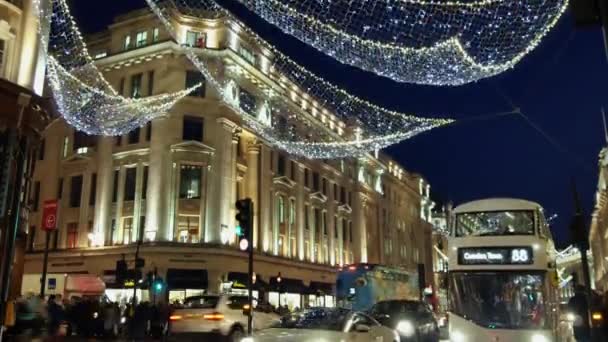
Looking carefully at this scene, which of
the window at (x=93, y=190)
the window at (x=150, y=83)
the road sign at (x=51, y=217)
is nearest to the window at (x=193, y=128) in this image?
the window at (x=150, y=83)

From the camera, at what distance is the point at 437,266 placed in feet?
326

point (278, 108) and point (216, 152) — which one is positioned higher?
point (278, 108)

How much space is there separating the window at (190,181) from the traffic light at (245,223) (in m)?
24.9

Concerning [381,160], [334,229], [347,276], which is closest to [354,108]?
[347,276]

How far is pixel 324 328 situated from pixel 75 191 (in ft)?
119

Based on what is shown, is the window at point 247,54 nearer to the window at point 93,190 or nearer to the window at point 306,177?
the window at point 306,177

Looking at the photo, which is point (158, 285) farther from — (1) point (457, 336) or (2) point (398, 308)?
(1) point (457, 336)

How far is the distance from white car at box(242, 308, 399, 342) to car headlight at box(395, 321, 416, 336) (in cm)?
576

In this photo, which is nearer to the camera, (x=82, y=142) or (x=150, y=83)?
(x=150, y=83)

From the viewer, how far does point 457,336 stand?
1416cm

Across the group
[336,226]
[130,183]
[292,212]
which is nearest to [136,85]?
[130,183]

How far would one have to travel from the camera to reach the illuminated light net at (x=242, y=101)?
20047 millimetres

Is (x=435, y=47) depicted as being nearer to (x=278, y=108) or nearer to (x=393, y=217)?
(x=278, y=108)

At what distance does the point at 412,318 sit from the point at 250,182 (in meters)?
26.0
